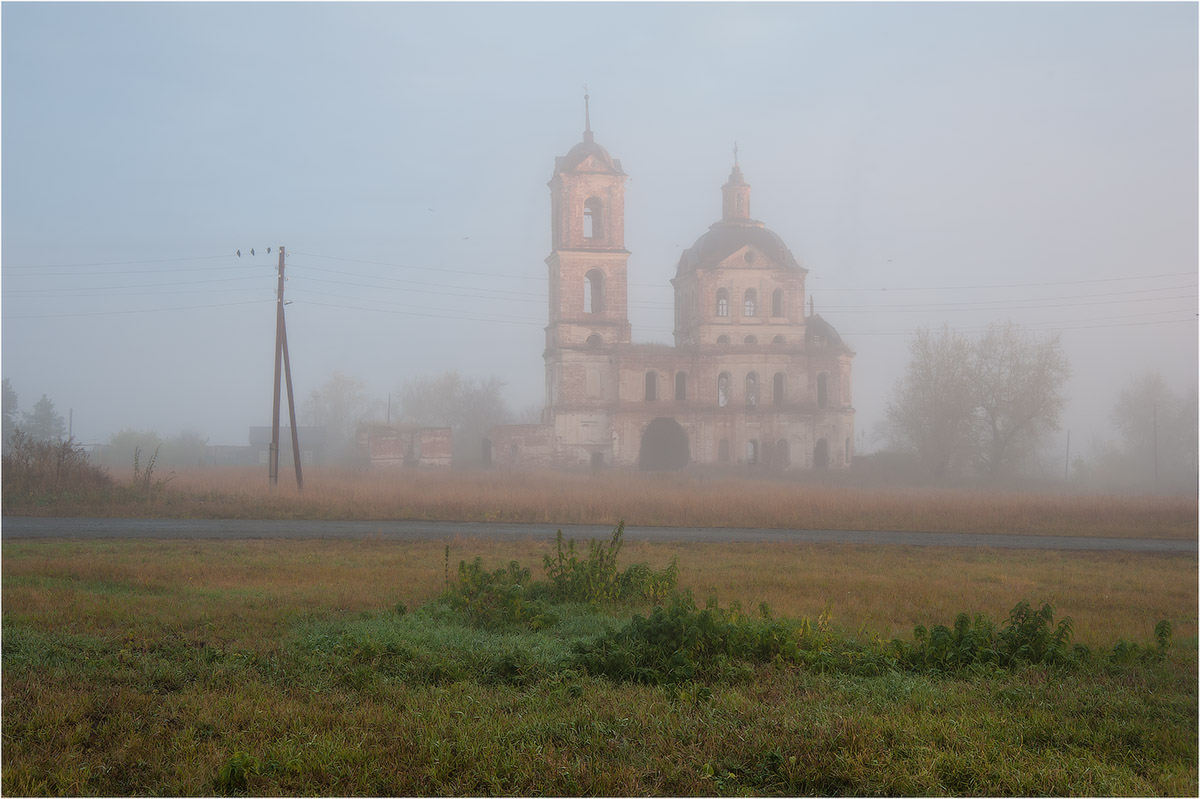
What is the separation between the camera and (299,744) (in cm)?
490

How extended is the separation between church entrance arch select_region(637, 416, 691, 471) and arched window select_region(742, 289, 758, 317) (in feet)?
28.6

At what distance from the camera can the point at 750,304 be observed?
185 ft

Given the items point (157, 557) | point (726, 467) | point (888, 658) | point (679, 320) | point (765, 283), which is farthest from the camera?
point (679, 320)

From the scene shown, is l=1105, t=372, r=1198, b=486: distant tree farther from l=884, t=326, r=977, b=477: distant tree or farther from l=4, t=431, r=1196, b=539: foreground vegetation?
l=4, t=431, r=1196, b=539: foreground vegetation

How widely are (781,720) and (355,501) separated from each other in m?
19.2

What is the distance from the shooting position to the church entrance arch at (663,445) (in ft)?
172

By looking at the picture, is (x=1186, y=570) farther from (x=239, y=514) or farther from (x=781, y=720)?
(x=239, y=514)

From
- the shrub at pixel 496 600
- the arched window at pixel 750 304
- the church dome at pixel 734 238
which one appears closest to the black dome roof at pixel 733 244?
the church dome at pixel 734 238

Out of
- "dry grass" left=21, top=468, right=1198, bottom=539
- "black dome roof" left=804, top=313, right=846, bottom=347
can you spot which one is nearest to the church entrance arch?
"black dome roof" left=804, top=313, right=846, bottom=347

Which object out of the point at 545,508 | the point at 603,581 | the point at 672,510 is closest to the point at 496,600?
the point at 603,581

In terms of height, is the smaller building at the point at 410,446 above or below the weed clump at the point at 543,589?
above

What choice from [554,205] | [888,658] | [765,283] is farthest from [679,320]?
[888,658]

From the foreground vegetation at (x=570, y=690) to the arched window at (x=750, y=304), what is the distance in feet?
152

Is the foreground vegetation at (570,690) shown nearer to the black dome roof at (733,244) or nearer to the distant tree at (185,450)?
the black dome roof at (733,244)
